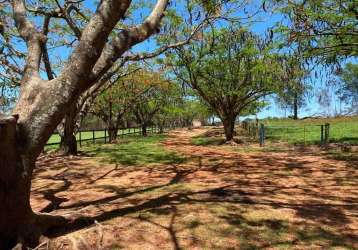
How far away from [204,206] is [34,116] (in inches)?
132

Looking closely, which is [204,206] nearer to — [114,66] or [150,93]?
[114,66]

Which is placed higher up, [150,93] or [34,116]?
[150,93]

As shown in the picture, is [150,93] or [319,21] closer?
[319,21]

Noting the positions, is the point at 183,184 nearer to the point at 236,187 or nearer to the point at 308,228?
the point at 236,187

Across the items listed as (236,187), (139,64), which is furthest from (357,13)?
(139,64)

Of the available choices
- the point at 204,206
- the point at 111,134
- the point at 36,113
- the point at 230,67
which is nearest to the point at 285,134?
the point at 230,67

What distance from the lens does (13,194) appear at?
4918mm

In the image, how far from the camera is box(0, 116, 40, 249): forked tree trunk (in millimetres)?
4668

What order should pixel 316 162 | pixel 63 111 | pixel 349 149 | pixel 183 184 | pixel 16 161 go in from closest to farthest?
pixel 16 161 < pixel 63 111 < pixel 183 184 < pixel 316 162 < pixel 349 149

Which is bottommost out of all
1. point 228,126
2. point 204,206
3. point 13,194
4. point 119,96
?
point 204,206

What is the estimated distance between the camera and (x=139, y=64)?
74.0ft

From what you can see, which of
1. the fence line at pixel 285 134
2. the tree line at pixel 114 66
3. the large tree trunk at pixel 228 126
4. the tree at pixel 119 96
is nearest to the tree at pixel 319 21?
the tree line at pixel 114 66

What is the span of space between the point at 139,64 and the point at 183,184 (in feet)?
45.7

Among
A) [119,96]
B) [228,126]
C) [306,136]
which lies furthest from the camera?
[119,96]
